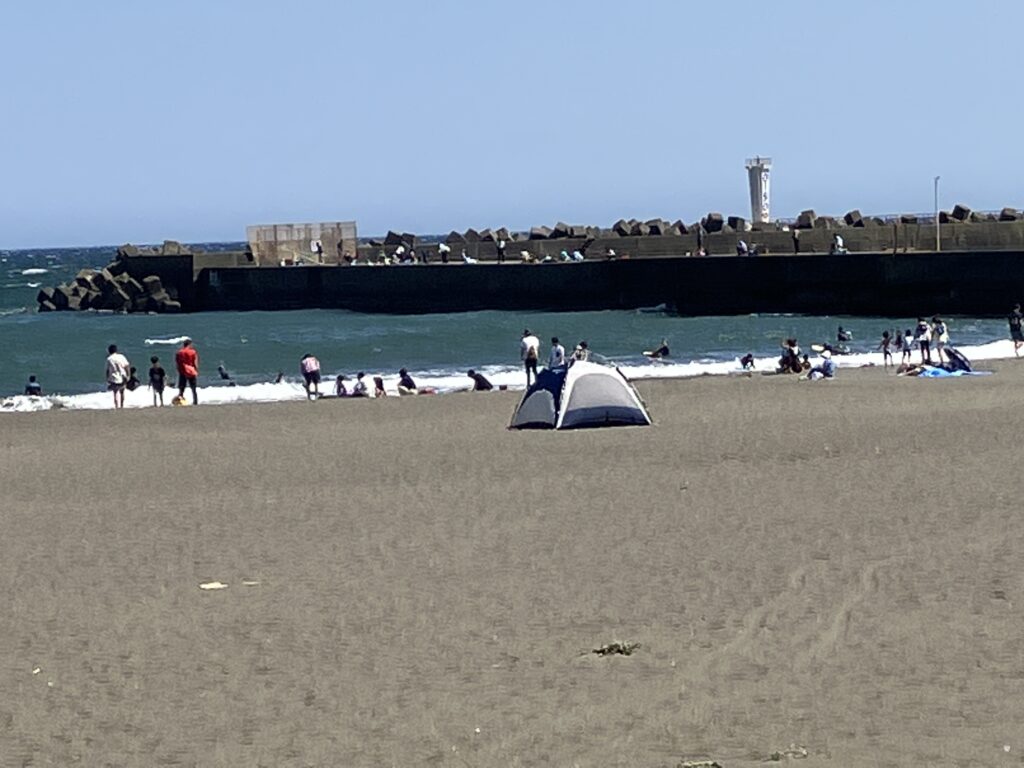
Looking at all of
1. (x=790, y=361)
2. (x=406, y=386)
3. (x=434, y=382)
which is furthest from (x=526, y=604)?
(x=434, y=382)

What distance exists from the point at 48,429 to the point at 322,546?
36.7 feet

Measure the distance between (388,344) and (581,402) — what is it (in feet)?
81.7

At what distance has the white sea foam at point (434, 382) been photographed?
29.9 m

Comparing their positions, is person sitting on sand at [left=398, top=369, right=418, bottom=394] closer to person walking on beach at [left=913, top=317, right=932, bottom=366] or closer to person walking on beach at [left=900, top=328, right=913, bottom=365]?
person walking on beach at [left=900, top=328, right=913, bottom=365]

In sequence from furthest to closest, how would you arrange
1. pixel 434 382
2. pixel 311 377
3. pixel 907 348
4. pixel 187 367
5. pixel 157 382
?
pixel 434 382, pixel 907 348, pixel 311 377, pixel 157 382, pixel 187 367

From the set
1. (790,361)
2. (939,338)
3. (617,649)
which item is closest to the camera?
(617,649)

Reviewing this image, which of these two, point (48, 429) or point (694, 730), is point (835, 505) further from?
point (48, 429)

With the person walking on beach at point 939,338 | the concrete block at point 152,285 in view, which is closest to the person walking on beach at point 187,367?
the person walking on beach at point 939,338

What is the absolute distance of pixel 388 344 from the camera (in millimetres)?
44406

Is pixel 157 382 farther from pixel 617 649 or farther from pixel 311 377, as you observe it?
pixel 617 649

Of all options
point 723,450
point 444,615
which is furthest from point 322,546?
point 723,450

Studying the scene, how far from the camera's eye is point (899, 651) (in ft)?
28.7

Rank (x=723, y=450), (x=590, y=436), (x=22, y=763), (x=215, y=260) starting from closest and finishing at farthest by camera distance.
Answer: (x=22, y=763) → (x=723, y=450) → (x=590, y=436) → (x=215, y=260)

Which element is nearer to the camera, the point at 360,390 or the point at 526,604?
the point at 526,604
